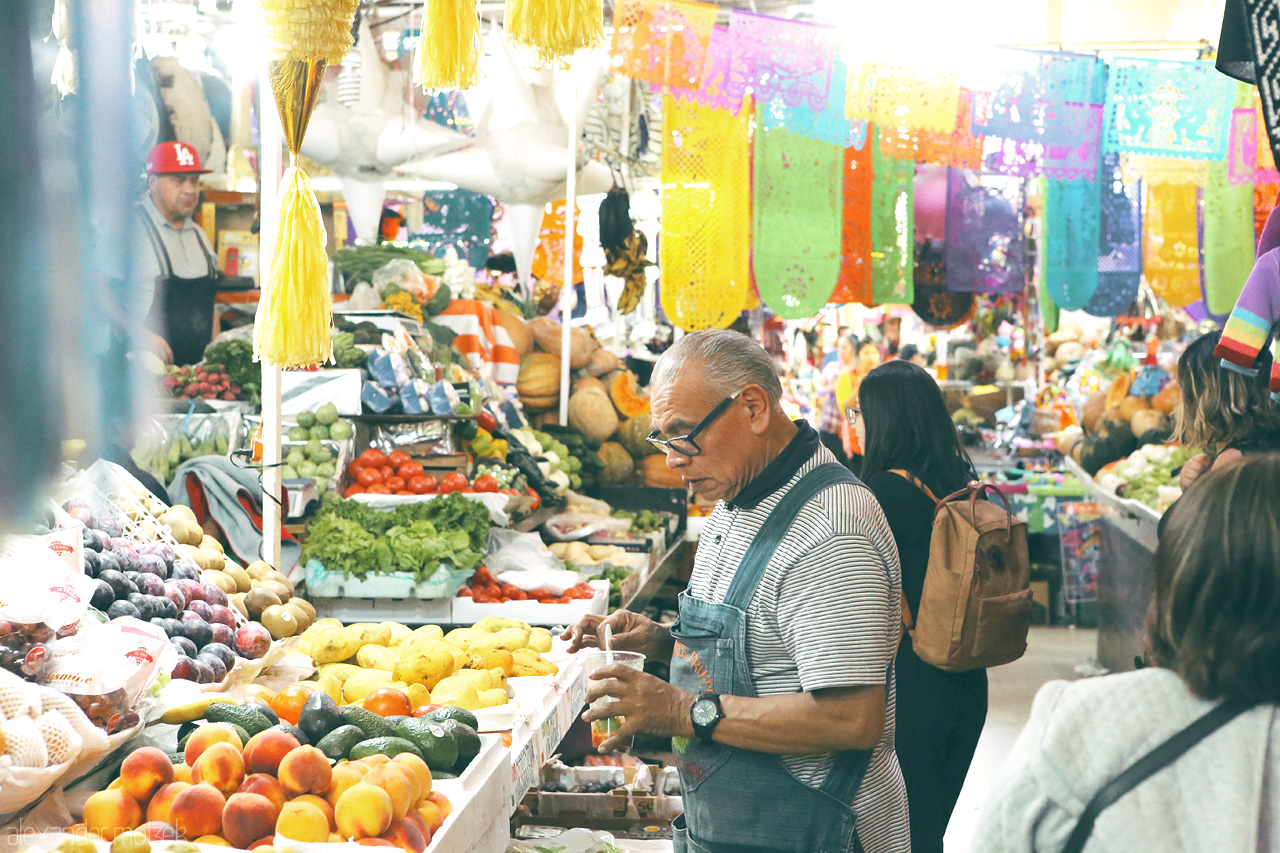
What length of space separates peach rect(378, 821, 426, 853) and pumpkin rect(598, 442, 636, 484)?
531 centimetres

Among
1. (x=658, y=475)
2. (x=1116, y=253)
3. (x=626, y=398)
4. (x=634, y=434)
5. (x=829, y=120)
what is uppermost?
(x=829, y=120)

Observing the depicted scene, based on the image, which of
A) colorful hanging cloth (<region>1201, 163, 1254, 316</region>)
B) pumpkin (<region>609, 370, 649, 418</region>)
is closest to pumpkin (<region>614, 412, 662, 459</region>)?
pumpkin (<region>609, 370, 649, 418</region>)

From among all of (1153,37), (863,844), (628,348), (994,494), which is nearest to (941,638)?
(994,494)

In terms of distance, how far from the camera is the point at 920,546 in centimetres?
309

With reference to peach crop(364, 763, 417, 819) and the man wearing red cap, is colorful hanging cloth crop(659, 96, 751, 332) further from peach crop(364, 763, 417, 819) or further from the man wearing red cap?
peach crop(364, 763, 417, 819)

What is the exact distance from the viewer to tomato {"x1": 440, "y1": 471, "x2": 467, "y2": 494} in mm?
4832

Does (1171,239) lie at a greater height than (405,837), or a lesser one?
greater

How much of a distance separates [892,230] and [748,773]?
5789 mm

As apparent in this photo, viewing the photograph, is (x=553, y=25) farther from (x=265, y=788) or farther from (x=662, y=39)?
(x=662, y=39)

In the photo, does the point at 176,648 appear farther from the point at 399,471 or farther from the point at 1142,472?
the point at 1142,472

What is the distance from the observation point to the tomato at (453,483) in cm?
483

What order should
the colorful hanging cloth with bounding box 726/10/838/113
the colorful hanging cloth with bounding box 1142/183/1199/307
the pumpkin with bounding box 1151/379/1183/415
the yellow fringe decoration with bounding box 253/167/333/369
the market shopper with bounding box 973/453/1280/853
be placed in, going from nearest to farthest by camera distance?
the market shopper with bounding box 973/453/1280/853, the yellow fringe decoration with bounding box 253/167/333/369, the colorful hanging cloth with bounding box 726/10/838/113, the colorful hanging cloth with bounding box 1142/183/1199/307, the pumpkin with bounding box 1151/379/1183/415

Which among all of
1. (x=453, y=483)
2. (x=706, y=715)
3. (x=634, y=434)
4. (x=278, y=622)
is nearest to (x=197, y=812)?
(x=706, y=715)

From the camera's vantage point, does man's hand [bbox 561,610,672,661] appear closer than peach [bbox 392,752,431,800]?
No
